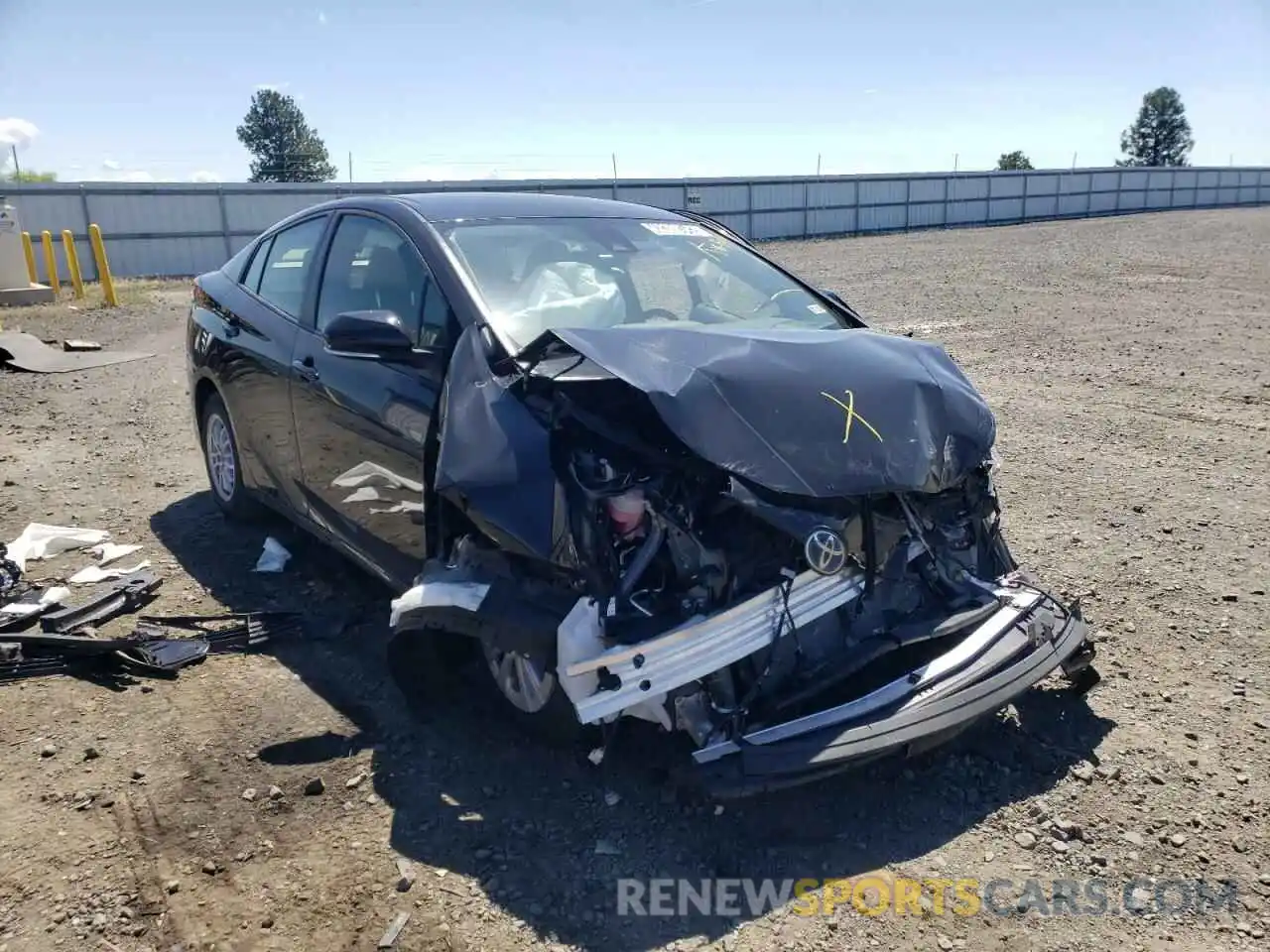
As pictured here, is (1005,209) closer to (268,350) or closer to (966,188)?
(966,188)

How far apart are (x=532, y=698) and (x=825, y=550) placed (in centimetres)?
114

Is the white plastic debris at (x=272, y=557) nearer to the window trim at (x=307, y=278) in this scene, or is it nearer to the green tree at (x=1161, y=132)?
the window trim at (x=307, y=278)

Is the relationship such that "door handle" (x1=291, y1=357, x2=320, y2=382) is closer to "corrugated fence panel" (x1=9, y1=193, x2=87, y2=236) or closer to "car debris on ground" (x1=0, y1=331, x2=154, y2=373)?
"car debris on ground" (x1=0, y1=331, x2=154, y2=373)

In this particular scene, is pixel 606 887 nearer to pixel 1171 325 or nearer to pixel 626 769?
pixel 626 769

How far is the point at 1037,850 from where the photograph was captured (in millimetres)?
2830

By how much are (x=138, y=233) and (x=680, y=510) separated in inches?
927

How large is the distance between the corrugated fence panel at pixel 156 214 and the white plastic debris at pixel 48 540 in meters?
19.5

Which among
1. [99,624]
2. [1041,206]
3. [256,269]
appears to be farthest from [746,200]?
[99,624]

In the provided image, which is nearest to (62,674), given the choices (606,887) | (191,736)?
(191,736)

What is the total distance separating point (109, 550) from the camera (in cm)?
539

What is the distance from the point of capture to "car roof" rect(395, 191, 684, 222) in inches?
165

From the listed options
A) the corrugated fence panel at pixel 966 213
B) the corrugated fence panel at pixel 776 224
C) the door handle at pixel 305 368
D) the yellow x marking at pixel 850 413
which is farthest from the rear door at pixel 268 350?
the corrugated fence panel at pixel 966 213

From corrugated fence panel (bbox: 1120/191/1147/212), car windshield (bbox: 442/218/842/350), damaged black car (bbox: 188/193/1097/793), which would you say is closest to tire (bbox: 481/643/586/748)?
damaged black car (bbox: 188/193/1097/793)

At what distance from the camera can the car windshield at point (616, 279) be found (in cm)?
375
